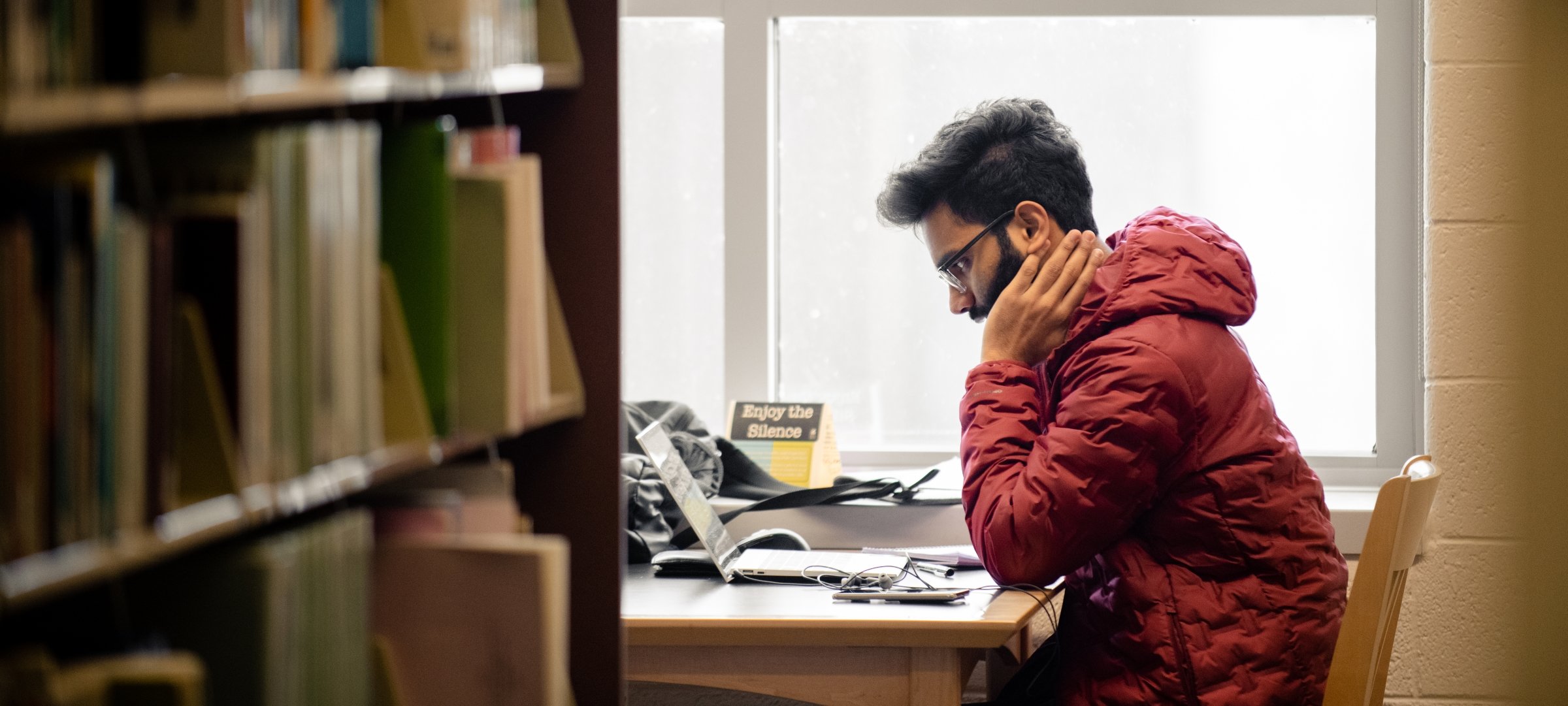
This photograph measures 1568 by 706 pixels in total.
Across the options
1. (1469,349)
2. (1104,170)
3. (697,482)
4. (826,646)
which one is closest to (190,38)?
(826,646)

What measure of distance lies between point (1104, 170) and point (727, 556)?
46.6 inches

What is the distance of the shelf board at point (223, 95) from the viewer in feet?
1.94

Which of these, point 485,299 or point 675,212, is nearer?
point 485,299

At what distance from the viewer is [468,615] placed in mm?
989

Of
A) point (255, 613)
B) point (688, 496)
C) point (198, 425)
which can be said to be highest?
point (198, 425)

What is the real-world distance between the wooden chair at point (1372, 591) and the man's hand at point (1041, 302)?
450 mm

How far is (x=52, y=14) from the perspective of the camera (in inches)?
25.0

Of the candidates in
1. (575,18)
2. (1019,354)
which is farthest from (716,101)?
(575,18)

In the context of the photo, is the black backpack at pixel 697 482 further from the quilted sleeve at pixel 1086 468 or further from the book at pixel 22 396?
the book at pixel 22 396

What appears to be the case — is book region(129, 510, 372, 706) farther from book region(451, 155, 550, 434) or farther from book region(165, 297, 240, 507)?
book region(451, 155, 550, 434)

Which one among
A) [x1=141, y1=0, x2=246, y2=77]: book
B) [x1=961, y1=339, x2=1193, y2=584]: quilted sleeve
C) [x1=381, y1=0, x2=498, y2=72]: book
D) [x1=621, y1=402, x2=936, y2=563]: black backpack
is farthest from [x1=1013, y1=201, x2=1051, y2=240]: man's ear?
[x1=141, y1=0, x2=246, y2=77]: book

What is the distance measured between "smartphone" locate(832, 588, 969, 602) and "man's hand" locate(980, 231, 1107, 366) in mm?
315

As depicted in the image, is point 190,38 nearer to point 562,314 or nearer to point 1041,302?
point 562,314

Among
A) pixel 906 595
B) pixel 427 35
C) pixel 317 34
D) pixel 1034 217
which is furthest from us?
pixel 1034 217
